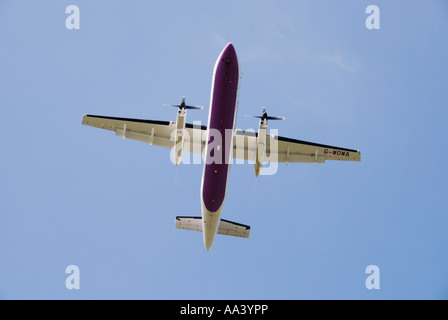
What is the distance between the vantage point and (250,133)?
1018 inches

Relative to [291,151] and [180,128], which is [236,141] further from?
[180,128]

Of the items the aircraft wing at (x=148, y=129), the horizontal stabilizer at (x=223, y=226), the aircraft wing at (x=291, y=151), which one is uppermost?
the aircraft wing at (x=148, y=129)

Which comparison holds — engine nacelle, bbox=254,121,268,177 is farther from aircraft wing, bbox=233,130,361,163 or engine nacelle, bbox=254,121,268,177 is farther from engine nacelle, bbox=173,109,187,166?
engine nacelle, bbox=173,109,187,166

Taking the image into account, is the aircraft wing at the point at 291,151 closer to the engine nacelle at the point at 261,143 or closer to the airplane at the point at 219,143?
the airplane at the point at 219,143

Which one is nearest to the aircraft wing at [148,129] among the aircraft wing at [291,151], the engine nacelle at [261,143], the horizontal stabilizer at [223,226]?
the aircraft wing at [291,151]

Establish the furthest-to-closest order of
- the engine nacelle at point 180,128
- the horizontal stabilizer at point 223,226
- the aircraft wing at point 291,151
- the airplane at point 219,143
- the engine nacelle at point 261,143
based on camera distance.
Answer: the horizontal stabilizer at point 223,226 → the aircraft wing at point 291,151 → the engine nacelle at point 261,143 → the engine nacelle at point 180,128 → the airplane at point 219,143

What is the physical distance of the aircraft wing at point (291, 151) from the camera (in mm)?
26281

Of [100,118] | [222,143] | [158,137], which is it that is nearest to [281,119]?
[222,143]

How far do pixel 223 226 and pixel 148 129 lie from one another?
7395mm

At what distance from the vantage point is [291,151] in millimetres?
26844

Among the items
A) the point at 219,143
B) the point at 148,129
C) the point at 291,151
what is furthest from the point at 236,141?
the point at 148,129

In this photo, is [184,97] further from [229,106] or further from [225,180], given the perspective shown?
[225,180]

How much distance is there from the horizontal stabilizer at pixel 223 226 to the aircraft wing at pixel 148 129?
424cm

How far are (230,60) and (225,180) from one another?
20.4ft
